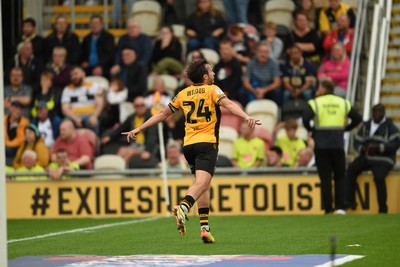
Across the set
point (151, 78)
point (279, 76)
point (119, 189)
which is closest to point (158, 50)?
point (151, 78)

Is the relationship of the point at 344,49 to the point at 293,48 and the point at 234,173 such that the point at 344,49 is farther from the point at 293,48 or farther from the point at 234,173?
the point at 234,173

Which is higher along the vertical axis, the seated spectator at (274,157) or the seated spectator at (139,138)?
the seated spectator at (139,138)

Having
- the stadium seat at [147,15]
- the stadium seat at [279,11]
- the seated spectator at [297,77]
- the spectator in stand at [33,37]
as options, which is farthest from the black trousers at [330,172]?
the spectator in stand at [33,37]

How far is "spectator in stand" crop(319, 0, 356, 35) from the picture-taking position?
2464cm

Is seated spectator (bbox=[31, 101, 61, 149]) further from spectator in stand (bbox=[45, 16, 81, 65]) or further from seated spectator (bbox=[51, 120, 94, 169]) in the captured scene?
spectator in stand (bbox=[45, 16, 81, 65])

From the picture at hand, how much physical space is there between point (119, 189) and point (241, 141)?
2.30 meters

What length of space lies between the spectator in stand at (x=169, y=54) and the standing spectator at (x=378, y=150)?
228 inches

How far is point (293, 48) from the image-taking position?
23.5 m

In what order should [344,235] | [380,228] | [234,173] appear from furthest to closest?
1. [234,173]
2. [380,228]
3. [344,235]

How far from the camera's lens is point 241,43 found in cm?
2512

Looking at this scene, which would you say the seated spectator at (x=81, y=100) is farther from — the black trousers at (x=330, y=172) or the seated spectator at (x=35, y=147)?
the black trousers at (x=330, y=172)

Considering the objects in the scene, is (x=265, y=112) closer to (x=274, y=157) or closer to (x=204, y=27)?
(x=274, y=157)

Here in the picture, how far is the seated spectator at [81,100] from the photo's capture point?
24.2 m

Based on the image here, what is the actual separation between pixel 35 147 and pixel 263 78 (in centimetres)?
449
